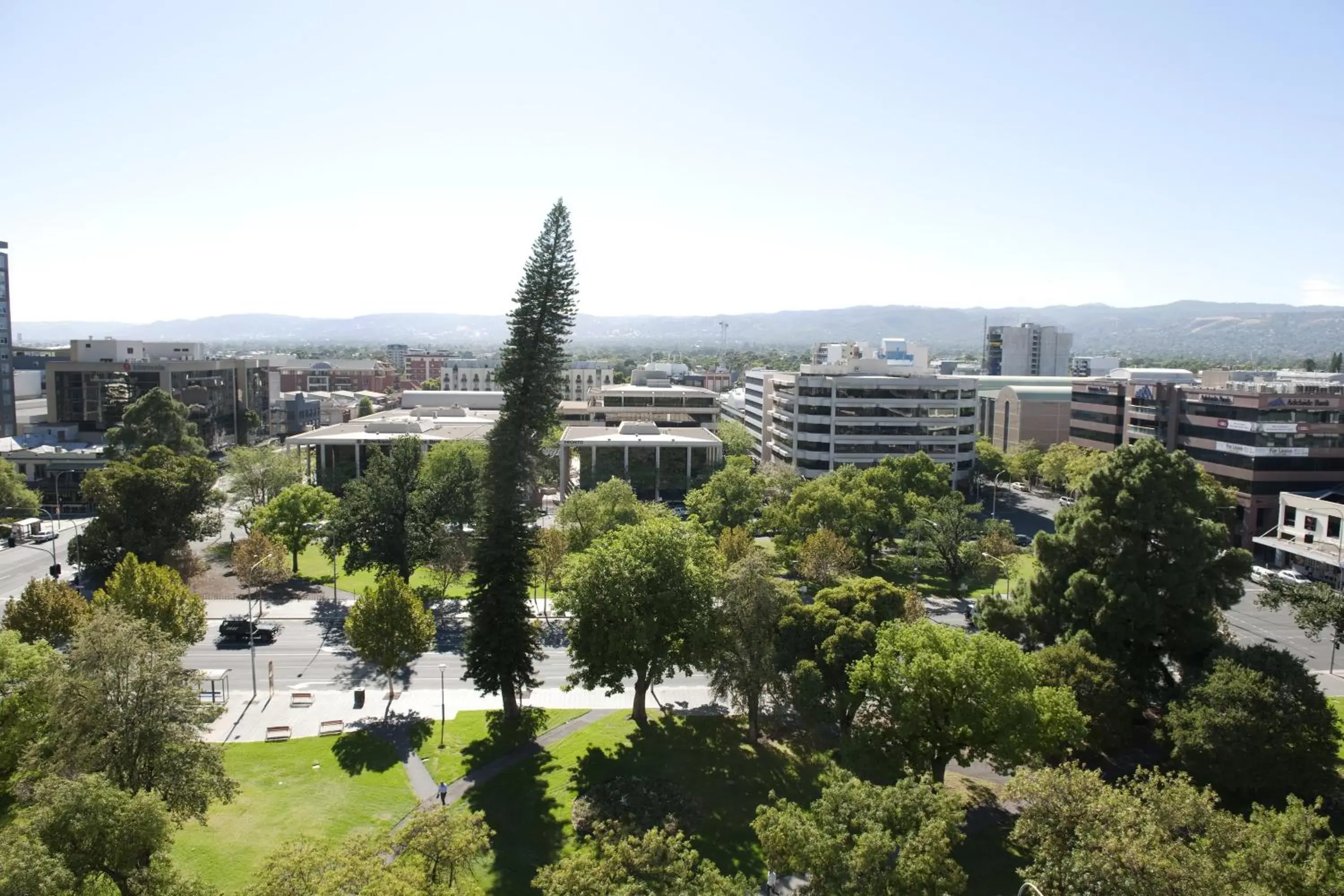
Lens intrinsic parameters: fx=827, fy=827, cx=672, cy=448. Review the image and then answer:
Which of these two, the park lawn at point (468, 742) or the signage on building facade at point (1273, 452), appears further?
the signage on building facade at point (1273, 452)

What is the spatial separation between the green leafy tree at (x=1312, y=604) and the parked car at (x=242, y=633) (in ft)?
147

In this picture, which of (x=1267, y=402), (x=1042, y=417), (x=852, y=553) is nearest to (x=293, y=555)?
(x=852, y=553)

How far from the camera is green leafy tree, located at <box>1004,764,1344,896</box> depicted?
52.8 feet

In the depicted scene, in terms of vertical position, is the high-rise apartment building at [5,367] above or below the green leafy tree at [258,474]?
above

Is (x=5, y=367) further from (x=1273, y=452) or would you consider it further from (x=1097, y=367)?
(x=1097, y=367)

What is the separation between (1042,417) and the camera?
95.4 metres

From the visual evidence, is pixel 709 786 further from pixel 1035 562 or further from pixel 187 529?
pixel 187 529

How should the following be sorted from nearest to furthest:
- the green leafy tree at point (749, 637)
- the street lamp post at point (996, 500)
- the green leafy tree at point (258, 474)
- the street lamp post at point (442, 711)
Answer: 1. the green leafy tree at point (749, 637)
2. the street lamp post at point (442, 711)
3. the green leafy tree at point (258, 474)
4. the street lamp post at point (996, 500)

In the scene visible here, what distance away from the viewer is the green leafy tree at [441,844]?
16453 millimetres

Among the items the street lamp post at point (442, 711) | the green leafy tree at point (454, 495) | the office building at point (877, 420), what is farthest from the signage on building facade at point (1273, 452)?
the street lamp post at point (442, 711)

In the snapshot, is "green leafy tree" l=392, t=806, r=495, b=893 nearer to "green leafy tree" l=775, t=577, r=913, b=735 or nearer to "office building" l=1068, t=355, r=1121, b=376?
"green leafy tree" l=775, t=577, r=913, b=735

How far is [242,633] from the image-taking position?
Result: 40.5 m

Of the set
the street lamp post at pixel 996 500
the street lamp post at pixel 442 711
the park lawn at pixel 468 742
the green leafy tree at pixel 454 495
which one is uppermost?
the green leafy tree at pixel 454 495

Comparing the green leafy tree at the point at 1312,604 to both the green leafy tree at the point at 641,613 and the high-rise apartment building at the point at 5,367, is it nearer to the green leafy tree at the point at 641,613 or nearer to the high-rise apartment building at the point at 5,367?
the green leafy tree at the point at 641,613
